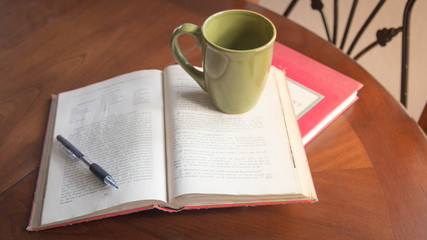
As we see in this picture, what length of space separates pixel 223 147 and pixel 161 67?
262 millimetres

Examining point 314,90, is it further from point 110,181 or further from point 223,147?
point 110,181

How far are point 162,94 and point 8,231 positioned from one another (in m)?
0.30

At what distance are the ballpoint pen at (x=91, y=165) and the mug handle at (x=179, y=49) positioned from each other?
200 millimetres

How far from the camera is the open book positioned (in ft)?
1.46

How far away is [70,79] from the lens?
0.67 metres

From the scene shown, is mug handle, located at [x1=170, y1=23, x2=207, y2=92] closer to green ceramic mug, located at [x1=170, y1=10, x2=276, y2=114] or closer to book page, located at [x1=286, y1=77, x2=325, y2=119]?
green ceramic mug, located at [x1=170, y1=10, x2=276, y2=114]

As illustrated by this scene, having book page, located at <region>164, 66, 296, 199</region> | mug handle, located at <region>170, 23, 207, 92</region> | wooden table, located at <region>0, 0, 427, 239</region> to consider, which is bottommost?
wooden table, located at <region>0, 0, 427, 239</region>

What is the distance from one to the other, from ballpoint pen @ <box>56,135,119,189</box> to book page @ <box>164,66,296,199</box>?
8 centimetres

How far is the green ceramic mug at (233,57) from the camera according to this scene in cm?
47

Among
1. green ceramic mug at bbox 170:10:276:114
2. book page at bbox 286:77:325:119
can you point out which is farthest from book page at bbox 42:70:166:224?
book page at bbox 286:77:325:119

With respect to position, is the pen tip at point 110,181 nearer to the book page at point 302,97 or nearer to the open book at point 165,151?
the open book at point 165,151

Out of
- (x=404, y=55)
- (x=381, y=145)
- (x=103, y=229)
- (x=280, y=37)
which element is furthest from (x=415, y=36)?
(x=103, y=229)

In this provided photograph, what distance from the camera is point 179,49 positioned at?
21.1 inches

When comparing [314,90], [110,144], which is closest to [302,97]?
[314,90]
